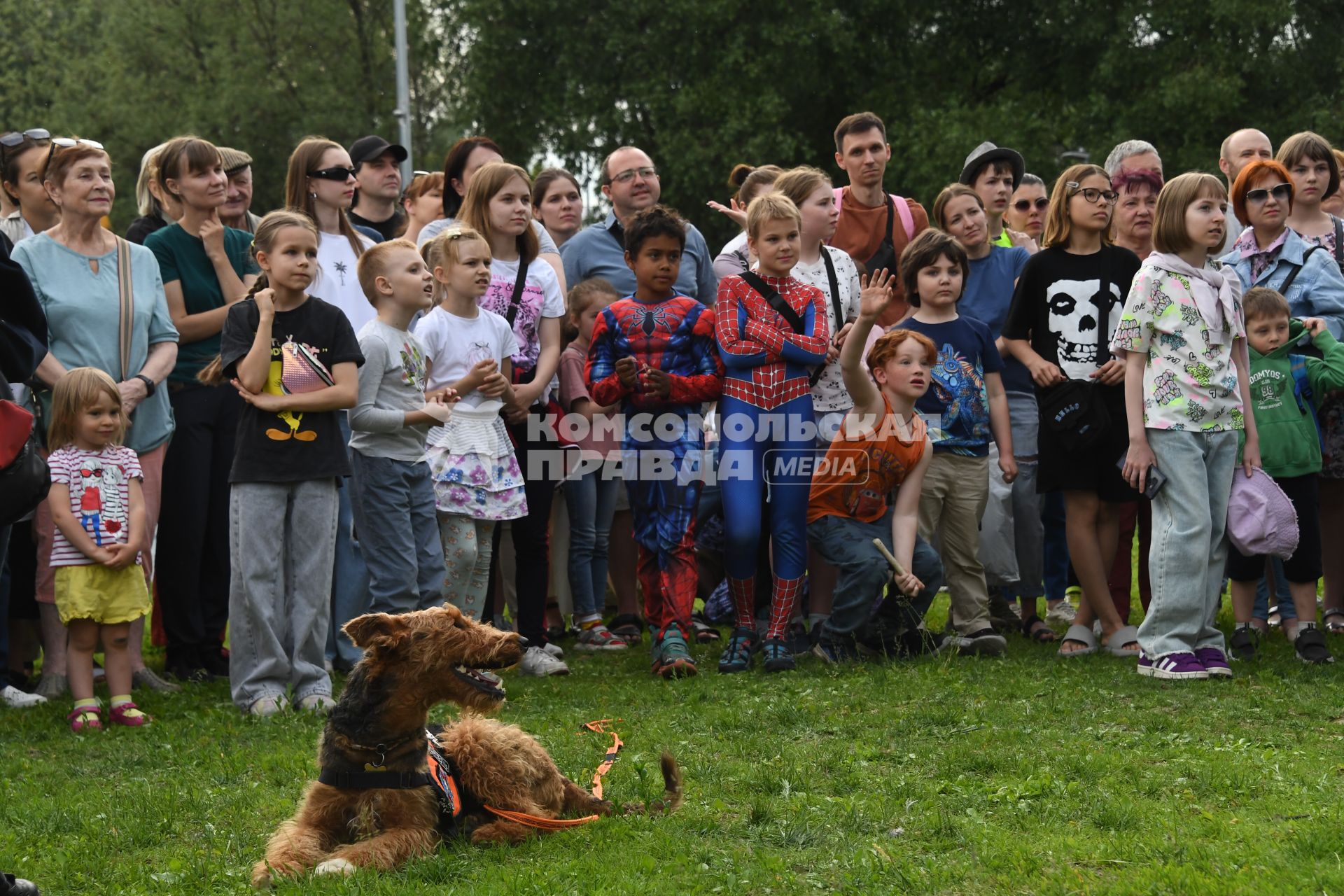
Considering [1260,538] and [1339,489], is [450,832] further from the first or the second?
[1339,489]

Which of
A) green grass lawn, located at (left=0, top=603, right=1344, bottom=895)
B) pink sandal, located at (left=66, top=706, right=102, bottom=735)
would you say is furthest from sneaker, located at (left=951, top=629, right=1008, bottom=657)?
pink sandal, located at (left=66, top=706, right=102, bottom=735)

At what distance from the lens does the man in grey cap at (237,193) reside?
8.98m

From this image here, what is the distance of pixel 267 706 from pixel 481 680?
2.81 metres

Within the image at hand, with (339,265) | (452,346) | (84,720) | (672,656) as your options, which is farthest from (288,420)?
(672,656)

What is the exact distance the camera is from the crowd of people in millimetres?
7363

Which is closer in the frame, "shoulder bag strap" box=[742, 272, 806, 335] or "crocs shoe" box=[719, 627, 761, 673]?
"crocs shoe" box=[719, 627, 761, 673]

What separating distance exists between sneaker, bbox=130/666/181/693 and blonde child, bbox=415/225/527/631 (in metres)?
1.60

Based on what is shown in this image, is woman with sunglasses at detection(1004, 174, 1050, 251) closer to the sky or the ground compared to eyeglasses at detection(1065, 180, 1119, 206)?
closer to the sky

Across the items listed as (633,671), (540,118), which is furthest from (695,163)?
(633,671)

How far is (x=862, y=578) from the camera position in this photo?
7.88m

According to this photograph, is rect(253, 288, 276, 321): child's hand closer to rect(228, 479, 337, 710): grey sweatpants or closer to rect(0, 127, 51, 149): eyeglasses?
rect(228, 479, 337, 710): grey sweatpants

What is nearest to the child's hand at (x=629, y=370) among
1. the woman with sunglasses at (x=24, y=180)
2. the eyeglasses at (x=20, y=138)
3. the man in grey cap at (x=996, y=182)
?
the man in grey cap at (x=996, y=182)

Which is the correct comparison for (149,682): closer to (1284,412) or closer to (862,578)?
(862,578)

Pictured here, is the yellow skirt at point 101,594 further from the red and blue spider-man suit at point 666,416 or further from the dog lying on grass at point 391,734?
the dog lying on grass at point 391,734
